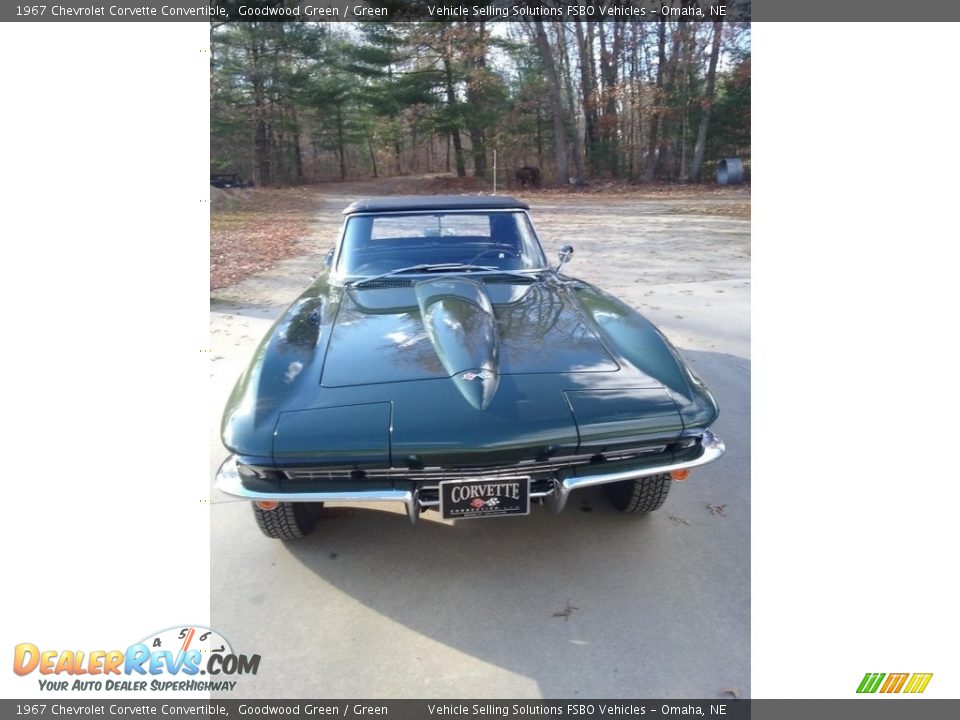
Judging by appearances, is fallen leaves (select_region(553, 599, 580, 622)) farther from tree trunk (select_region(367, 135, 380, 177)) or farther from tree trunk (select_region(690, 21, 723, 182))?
tree trunk (select_region(367, 135, 380, 177))

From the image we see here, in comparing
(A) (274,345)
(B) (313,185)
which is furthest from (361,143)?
(A) (274,345)

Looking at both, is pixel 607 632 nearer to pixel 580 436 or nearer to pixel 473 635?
pixel 473 635

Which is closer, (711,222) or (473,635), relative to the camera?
(473,635)

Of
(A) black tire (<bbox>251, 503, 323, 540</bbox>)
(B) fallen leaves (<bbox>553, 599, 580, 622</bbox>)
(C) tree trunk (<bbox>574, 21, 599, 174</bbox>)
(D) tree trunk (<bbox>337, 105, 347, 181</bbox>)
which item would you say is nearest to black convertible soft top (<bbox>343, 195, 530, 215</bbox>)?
(A) black tire (<bbox>251, 503, 323, 540</bbox>)

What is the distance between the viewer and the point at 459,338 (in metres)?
2.46

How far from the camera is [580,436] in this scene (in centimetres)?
207

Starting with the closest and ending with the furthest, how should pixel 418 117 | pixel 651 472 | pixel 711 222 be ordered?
pixel 651 472, pixel 711 222, pixel 418 117

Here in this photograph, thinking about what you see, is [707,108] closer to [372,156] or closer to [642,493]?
[372,156]

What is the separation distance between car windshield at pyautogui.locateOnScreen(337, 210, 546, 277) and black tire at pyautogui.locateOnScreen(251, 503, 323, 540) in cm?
153

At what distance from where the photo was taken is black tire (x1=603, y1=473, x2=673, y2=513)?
100 inches

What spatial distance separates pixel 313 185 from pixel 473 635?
20538 millimetres
